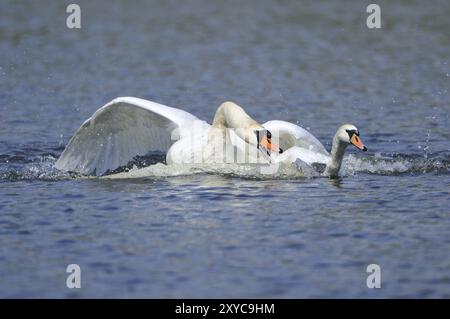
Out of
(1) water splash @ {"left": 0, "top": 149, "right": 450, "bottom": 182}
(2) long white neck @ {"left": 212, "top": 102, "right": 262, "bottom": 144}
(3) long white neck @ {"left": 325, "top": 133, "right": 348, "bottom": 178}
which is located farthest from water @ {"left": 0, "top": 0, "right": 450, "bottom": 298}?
(2) long white neck @ {"left": 212, "top": 102, "right": 262, "bottom": 144}

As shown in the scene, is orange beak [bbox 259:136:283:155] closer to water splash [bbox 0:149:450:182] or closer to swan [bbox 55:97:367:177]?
swan [bbox 55:97:367:177]

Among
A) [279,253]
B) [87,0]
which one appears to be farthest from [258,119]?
[87,0]

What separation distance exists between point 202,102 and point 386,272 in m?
10.9

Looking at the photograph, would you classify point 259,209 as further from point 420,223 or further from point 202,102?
point 202,102

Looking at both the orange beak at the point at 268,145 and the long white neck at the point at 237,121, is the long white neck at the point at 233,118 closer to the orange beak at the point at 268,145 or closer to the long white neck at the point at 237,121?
the long white neck at the point at 237,121

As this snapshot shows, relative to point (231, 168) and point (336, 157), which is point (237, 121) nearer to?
point (231, 168)

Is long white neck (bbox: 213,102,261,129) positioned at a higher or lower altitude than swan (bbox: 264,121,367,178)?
higher

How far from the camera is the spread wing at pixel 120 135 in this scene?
14289mm

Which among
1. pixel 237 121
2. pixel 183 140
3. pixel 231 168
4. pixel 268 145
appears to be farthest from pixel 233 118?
pixel 268 145

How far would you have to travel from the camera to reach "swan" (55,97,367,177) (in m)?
13.7

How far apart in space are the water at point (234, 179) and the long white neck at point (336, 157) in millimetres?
221

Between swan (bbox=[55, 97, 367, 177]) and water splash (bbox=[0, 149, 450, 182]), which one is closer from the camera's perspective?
swan (bbox=[55, 97, 367, 177])

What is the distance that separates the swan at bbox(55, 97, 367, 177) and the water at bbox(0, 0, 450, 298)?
0.29m

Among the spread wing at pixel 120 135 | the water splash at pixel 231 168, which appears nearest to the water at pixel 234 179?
the water splash at pixel 231 168
